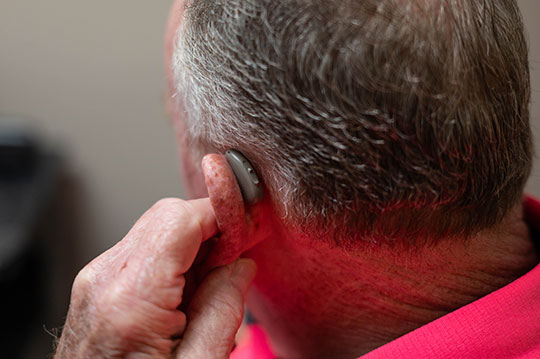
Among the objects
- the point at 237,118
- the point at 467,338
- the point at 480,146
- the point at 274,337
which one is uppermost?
the point at 237,118

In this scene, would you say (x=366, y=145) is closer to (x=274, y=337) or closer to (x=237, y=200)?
(x=237, y=200)

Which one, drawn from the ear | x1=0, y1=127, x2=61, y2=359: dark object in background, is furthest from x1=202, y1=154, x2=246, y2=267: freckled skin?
x1=0, y1=127, x2=61, y2=359: dark object in background

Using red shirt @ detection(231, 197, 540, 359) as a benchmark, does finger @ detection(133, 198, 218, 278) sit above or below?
above

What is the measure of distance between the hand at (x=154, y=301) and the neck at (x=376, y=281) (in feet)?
0.41

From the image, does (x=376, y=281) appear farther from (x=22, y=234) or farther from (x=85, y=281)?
(x=22, y=234)

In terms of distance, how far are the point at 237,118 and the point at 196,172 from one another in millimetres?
175

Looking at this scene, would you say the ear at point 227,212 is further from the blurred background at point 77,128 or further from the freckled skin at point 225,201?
the blurred background at point 77,128

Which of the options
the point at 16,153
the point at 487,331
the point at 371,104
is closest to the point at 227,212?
the point at 371,104

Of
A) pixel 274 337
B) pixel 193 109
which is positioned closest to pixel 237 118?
pixel 193 109

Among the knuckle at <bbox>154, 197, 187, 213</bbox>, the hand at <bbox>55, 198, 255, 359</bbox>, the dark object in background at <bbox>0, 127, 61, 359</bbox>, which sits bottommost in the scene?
the dark object in background at <bbox>0, 127, 61, 359</bbox>

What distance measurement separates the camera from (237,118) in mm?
647

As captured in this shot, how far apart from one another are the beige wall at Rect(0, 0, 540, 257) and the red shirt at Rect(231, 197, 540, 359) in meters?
1.59

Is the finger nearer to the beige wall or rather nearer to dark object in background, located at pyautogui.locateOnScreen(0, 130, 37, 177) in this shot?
the beige wall

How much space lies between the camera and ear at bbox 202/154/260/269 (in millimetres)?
665
